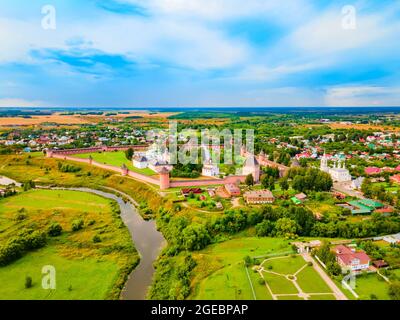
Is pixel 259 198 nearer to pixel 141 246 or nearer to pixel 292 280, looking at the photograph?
pixel 141 246

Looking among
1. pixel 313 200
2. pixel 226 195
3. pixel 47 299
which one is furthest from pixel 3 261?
pixel 313 200

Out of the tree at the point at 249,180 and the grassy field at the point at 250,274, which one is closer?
the grassy field at the point at 250,274

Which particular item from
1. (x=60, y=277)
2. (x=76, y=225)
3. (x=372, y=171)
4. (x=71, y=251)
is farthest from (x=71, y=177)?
(x=372, y=171)

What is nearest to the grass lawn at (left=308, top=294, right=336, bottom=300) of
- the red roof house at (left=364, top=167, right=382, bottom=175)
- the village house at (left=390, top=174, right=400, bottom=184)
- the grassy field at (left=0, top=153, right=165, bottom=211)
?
the grassy field at (left=0, top=153, right=165, bottom=211)

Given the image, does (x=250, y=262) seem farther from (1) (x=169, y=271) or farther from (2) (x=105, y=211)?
(2) (x=105, y=211)

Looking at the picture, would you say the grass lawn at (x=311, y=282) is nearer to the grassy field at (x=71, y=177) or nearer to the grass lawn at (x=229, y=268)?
the grass lawn at (x=229, y=268)

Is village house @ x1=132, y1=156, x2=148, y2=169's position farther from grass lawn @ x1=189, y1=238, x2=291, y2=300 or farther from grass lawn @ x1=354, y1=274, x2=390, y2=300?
grass lawn @ x1=354, y1=274, x2=390, y2=300

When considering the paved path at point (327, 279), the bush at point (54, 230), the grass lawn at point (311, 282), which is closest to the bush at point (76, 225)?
the bush at point (54, 230)
